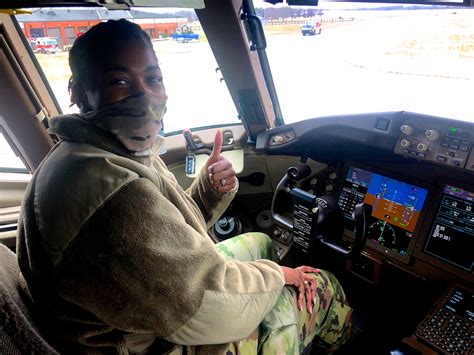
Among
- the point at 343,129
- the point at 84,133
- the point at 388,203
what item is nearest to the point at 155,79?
the point at 84,133

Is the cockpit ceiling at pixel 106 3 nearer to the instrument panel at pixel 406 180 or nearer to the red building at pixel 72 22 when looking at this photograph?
the red building at pixel 72 22

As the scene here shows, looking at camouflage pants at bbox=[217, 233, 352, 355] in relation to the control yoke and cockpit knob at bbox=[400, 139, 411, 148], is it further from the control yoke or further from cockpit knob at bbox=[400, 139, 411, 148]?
cockpit knob at bbox=[400, 139, 411, 148]

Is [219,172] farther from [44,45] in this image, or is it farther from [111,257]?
[44,45]

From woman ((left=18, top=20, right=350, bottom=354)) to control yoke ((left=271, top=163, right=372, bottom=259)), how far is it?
37cm

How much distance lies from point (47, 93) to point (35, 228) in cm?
139

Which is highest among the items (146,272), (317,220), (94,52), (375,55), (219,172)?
(94,52)

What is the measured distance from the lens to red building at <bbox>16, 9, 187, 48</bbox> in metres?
1.53

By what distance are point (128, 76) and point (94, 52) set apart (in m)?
0.10

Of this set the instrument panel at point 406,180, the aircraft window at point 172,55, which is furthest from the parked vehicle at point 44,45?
the instrument panel at point 406,180

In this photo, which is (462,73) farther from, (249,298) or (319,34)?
(249,298)

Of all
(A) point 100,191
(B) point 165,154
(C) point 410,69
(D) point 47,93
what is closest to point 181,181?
(B) point 165,154

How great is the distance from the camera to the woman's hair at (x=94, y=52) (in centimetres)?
92

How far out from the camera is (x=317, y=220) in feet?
4.61

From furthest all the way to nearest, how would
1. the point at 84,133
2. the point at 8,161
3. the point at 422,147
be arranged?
the point at 8,161 < the point at 422,147 < the point at 84,133
